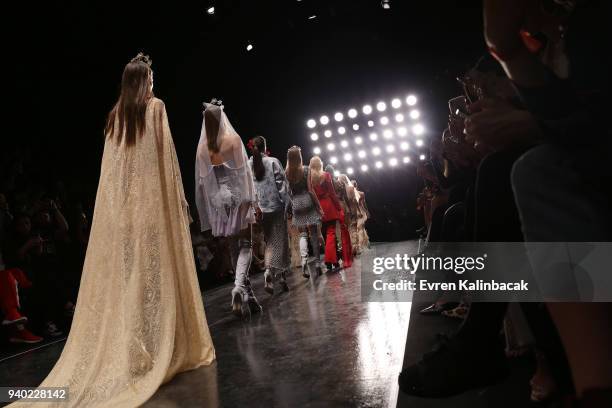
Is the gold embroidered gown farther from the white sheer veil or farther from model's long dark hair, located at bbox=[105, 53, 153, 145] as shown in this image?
the white sheer veil

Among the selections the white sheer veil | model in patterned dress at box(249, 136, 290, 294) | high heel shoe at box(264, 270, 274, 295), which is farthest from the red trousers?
the white sheer veil

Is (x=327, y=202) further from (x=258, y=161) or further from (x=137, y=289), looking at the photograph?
(x=137, y=289)

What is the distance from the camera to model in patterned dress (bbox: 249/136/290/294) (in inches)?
187

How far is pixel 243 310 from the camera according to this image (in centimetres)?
364

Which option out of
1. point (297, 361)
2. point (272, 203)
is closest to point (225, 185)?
point (272, 203)

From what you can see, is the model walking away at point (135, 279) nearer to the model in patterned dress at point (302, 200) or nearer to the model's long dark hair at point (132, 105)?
the model's long dark hair at point (132, 105)

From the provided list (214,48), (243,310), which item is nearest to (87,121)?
(214,48)

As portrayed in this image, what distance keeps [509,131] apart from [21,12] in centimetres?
577

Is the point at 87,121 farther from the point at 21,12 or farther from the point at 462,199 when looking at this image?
the point at 462,199

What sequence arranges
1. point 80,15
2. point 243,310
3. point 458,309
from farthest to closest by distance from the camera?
point 80,15 → point 243,310 → point 458,309

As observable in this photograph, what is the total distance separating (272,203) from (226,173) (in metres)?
1.05

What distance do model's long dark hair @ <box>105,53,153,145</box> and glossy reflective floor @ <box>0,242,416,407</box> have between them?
4.91 feet

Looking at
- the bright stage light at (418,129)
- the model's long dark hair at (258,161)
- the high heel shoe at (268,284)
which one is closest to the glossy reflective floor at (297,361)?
the high heel shoe at (268,284)

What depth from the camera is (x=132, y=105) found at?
2.52 m
